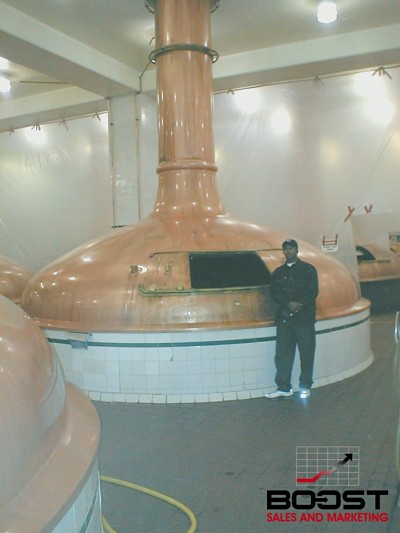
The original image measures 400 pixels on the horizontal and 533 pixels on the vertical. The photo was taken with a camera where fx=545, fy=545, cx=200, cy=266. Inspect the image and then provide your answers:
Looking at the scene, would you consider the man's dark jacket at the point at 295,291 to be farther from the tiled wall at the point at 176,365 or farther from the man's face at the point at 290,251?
the tiled wall at the point at 176,365

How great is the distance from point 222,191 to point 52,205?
315 centimetres

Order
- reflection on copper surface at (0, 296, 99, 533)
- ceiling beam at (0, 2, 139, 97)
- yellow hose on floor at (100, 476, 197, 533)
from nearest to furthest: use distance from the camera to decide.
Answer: reflection on copper surface at (0, 296, 99, 533), yellow hose on floor at (100, 476, 197, 533), ceiling beam at (0, 2, 139, 97)

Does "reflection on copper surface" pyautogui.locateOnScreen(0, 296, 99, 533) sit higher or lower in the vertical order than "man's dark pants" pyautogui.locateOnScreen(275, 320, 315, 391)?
higher

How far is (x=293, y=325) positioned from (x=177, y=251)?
118 centimetres

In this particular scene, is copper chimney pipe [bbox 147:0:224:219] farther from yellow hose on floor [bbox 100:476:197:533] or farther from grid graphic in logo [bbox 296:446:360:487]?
yellow hose on floor [bbox 100:476:197:533]

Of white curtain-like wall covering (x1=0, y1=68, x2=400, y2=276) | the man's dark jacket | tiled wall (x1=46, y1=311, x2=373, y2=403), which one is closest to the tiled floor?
tiled wall (x1=46, y1=311, x2=373, y2=403)

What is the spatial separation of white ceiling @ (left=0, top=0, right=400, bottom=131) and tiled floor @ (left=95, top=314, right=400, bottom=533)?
13.5 ft

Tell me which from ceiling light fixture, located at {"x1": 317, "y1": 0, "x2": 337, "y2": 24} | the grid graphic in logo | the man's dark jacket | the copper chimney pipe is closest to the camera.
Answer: the grid graphic in logo

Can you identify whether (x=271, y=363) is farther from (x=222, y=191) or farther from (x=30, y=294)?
(x=222, y=191)

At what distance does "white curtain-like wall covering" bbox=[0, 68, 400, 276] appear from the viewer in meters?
6.48

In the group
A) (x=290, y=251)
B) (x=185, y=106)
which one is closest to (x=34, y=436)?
(x=290, y=251)

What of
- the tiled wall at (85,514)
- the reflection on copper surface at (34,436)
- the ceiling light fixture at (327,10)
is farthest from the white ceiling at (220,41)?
the tiled wall at (85,514)

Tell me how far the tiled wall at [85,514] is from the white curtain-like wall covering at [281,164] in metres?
5.30


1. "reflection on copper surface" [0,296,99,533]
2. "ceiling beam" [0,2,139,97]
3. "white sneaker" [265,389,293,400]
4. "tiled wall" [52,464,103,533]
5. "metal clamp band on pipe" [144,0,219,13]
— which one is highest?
"metal clamp band on pipe" [144,0,219,13]
